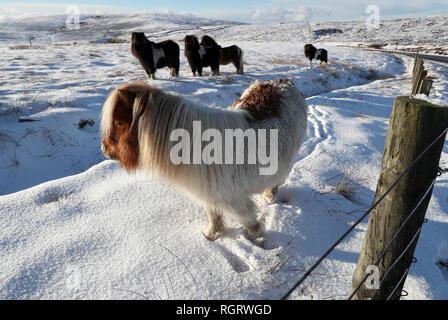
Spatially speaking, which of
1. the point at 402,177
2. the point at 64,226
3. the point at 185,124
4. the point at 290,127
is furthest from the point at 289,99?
the point at 64,226

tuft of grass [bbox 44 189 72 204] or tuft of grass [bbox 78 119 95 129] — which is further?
tuft of grass [bbox 78 119 95 129]

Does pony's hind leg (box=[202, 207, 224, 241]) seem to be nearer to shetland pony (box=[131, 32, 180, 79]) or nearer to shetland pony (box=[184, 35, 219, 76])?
shetland pony (box=[131, 32, 180, 79])

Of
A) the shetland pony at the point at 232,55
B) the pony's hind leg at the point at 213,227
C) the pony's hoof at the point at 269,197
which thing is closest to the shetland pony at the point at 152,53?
the shetland pony at the point at 232,55

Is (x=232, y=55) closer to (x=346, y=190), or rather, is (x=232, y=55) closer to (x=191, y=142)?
(x=346, y=190)

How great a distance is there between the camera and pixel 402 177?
1258mm

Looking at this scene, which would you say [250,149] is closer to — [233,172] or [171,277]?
[233,172]

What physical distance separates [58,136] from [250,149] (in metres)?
4.45

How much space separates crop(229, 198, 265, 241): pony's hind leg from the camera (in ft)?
6.97

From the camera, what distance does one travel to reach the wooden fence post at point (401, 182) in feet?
3.77

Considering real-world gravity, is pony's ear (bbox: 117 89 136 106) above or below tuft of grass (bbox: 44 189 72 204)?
above

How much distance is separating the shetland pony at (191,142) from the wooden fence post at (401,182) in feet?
3.25

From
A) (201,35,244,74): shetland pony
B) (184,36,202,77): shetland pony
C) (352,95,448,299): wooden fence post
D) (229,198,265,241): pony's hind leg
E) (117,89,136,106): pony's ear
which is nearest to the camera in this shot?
(352,95,448,299): wooden fence post

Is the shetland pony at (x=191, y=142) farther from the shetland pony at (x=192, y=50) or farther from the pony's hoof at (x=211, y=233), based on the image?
the shetland pony at (x=192, y=50)

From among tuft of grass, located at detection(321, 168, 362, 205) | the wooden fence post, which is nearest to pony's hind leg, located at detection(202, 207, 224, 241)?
the wooden fence post
